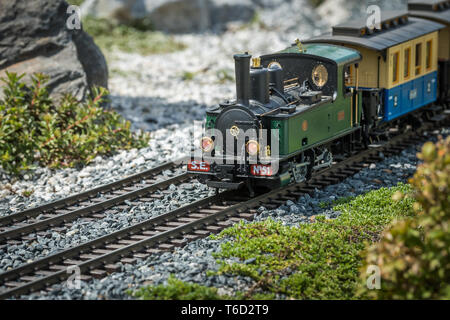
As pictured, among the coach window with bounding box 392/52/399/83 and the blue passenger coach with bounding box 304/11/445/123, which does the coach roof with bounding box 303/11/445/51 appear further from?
the coach window with bounding box 392/52/399/83

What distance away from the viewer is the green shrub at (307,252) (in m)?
8.31

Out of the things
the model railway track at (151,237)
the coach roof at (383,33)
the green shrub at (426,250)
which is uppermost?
the coach roof at (383,33)

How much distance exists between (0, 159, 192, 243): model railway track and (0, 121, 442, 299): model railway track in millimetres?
1187

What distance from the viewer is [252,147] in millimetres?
10875

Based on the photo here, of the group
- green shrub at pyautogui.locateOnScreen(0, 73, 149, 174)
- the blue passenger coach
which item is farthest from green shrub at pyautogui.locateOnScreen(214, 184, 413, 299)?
green shrub at pyautogui.locateOnScreen(0, 73, 149, 174)

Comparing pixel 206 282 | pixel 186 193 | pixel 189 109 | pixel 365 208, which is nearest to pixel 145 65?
pixel 189 109

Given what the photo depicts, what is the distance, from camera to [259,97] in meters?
11.3

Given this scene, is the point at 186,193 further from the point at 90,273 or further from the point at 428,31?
the point at 428,31

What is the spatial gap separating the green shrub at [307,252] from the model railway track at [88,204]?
2.55 meters

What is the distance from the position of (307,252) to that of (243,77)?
11.1 ft

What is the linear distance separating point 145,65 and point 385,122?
A: 1189 cm

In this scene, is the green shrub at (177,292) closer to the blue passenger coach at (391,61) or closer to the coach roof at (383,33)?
the blue passenger coach at (391,61)

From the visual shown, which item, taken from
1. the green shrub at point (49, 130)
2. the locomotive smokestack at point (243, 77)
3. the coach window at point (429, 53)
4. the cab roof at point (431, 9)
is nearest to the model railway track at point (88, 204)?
the green shrub at point (49, 130)

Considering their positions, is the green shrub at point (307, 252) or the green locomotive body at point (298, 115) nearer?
the green shrub at point (307, 252)
